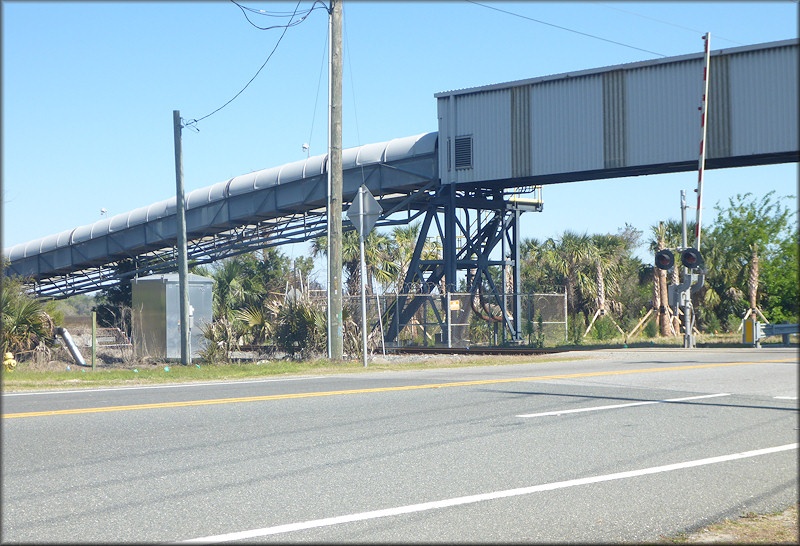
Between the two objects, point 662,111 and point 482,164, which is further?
point 482,164

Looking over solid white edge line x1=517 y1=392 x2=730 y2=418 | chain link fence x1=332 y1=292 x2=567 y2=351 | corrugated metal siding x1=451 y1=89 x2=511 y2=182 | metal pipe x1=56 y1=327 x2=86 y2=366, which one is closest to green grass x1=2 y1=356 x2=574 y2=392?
metal pipe x1=56 y1=327 x2=86 y2=366

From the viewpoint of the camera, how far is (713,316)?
3.35 m

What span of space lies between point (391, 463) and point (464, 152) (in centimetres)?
2319

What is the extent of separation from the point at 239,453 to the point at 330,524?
260cm

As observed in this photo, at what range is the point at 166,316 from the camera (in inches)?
974

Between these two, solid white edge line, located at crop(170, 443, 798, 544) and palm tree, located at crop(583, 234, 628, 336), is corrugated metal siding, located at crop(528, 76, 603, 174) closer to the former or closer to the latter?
palm tree, located at crop(583, 234, 628, 336)

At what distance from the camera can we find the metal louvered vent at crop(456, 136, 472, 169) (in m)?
29.4

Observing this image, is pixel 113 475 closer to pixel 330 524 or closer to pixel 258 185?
pixel 330 524

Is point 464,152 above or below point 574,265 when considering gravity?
above

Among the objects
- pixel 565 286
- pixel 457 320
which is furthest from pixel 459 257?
pixel 565 286

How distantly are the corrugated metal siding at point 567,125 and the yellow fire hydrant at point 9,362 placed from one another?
18.1 m

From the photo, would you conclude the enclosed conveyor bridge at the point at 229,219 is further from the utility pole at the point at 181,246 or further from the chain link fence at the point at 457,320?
the utility pole at the point at 181,246

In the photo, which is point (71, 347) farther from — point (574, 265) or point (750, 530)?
point (574, 265)

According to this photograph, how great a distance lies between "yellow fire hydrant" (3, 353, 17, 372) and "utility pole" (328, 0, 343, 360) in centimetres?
767
